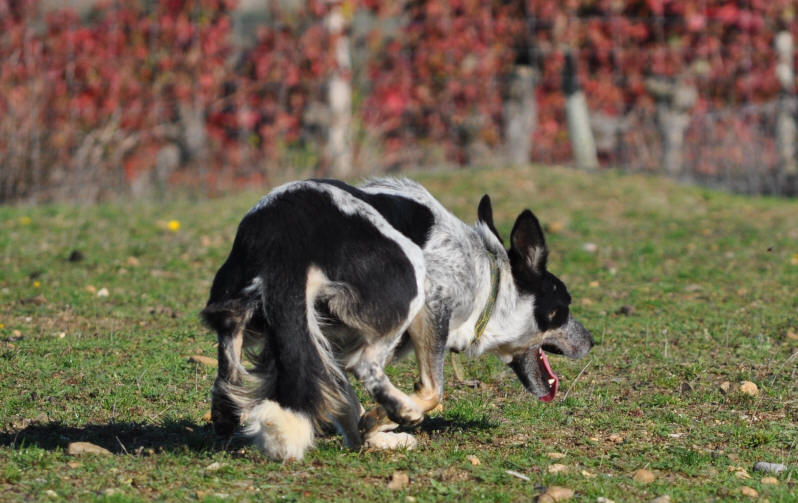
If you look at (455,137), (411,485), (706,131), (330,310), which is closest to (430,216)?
(330,310)

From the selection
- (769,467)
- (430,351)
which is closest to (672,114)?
(769,467)

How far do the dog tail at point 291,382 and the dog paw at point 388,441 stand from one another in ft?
1.41

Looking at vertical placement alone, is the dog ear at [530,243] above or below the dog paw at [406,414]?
above

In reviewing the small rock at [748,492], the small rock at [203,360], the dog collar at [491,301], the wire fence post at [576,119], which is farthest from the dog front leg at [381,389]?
the wire fence post at [576,119]

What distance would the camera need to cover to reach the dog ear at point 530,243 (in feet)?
16.6

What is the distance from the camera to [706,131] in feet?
48.8

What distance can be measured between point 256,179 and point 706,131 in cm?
637

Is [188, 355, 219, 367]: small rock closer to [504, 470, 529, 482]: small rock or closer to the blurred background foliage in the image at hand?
[504, 470, 529, 482]: small rock

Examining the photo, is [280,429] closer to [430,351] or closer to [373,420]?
[373,420]

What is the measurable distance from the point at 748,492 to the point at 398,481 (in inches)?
55.0

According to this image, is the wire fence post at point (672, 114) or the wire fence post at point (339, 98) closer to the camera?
the wire fence post at point (339, 98)

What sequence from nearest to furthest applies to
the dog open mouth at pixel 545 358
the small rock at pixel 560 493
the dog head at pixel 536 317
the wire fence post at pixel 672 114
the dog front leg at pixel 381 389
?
the small rock at pixel 560 493, the dog front leg at pixel 381 389, the dog head at pixel 536 317, the dog open mouth at pixel 545 358, the wire fence post at pixel 672 114

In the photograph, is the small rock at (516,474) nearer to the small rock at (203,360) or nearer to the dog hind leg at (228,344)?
the dog hind leg at (228,344)

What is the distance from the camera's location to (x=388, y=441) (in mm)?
4652
